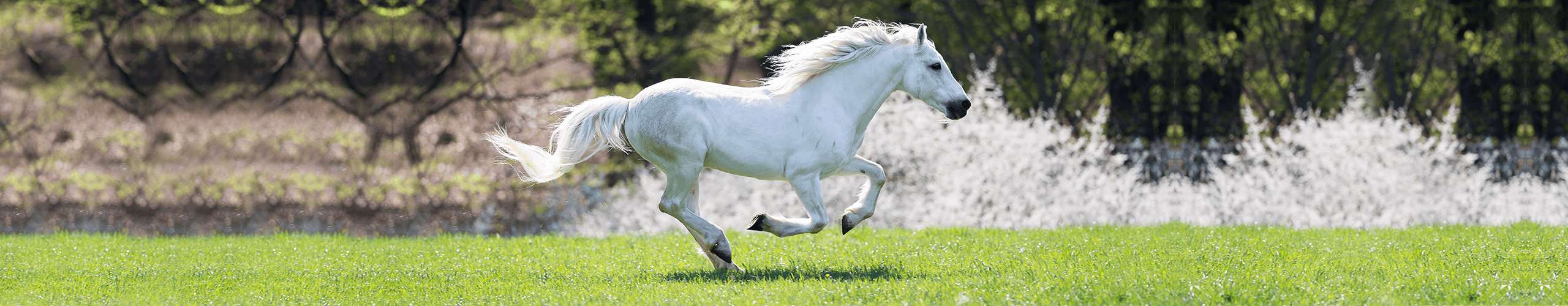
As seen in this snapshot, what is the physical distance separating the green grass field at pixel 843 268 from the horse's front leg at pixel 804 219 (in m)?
0.32

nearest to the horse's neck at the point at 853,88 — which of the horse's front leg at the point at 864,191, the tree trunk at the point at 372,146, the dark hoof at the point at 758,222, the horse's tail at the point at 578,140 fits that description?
the horse's front leg at the point at 864,191

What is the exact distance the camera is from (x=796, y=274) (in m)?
8.23

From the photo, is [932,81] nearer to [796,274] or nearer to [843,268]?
[843,268]

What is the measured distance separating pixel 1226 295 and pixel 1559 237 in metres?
4.97

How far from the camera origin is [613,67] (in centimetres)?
1994

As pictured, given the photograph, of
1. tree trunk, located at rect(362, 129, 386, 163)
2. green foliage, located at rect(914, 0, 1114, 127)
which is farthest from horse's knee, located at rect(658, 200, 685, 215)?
green foliage, located at rect(914, 0, 1114, 127)

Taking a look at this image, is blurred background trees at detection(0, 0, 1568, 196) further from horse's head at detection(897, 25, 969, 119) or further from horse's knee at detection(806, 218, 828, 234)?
horse's knee at detection(806, 218, 828, 234)

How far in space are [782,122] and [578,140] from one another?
1.33 m

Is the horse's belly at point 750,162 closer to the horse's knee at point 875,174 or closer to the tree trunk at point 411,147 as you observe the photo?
the horse's knee at point 875,174

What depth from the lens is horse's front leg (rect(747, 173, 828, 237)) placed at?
7684 millimetres

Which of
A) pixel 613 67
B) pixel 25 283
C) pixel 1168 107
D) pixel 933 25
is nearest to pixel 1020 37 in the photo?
pixel 933 25

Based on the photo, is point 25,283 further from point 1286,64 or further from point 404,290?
point 1286,64

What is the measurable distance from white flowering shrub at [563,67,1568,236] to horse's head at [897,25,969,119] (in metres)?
6.56

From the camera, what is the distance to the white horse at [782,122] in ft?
25.9
